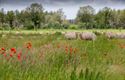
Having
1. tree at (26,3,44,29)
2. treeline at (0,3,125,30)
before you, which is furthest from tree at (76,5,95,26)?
tree at (26,3,44,29)

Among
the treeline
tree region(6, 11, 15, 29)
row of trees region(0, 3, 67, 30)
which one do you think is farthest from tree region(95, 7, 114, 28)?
tree region(6, 11, 15, 29)

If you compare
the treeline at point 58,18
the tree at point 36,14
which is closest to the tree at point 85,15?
the treeline at point 58,18

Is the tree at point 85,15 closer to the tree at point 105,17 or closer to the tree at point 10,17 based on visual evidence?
the tree at point 105,17

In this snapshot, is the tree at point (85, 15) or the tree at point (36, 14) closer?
the tree at point (36, 14)

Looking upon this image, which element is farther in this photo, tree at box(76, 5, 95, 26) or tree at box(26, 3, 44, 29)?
tree at box(76, 5, 95, 26)

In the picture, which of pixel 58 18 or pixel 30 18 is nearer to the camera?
pixel 30 18

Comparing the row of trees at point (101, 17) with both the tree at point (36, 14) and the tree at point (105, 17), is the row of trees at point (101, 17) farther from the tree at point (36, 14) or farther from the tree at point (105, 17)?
the tree at point (36, 14)

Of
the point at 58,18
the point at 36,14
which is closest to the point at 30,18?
the point at 36,14

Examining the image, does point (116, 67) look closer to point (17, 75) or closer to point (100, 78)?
point (100, 78)

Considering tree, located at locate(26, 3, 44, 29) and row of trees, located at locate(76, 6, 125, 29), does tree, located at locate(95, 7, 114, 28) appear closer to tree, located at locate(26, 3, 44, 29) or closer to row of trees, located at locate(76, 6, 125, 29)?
row of trees, located at locate(76, 6, 125, 29)

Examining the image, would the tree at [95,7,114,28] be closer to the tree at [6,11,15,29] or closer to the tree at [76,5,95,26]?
the tree at [76,5,95,26]

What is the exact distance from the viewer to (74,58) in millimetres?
9680

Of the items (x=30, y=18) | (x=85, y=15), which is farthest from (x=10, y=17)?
(x=85, y=15)

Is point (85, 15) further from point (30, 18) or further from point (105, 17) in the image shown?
point (30, 18)
